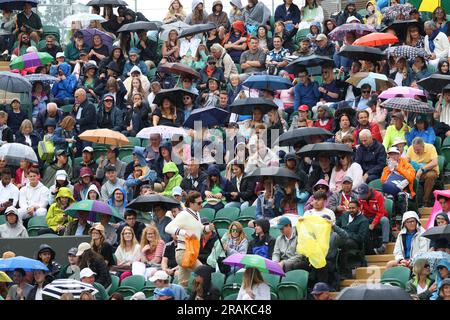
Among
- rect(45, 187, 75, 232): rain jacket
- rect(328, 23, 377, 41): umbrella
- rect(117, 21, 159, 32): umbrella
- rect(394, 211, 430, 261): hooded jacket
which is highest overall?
rect(117, 21, 159, 32): umbrella

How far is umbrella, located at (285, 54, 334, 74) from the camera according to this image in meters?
30.4

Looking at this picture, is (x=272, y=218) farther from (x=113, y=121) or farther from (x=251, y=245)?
(x=113, y=121)

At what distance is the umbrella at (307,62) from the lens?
30391 mm

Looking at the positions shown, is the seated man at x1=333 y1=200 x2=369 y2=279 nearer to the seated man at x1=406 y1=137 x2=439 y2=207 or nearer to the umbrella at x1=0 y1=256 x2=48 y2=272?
the seated man at x1=406 y1=137 x2=439 y2=207

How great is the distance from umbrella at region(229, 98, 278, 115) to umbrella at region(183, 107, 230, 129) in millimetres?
195

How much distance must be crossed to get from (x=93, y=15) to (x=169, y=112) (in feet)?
15.7

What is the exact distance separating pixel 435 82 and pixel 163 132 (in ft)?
14.1

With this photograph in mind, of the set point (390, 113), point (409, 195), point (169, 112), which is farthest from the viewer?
point (169, 112)

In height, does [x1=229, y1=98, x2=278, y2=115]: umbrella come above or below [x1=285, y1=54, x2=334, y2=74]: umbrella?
below

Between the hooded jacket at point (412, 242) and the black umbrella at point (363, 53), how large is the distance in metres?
6.55

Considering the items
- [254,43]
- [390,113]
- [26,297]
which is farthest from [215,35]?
[26,297]

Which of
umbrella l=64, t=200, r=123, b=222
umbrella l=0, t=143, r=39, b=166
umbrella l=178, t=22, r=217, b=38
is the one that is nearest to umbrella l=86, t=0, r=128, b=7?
umbrella l=178, t=22, r=217, b=38

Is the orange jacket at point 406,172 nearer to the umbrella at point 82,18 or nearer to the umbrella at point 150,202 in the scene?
the umbrella at point 150,202

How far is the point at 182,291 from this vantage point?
23391 millimetres
